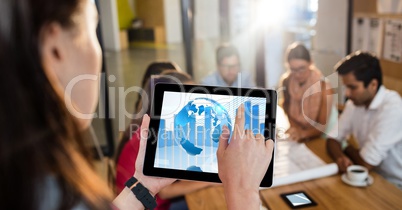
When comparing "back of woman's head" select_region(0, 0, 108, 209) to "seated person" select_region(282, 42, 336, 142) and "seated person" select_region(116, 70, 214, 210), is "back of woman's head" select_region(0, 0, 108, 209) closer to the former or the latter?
"seated person" select_region(116, 70, 214, 210)

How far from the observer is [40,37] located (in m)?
0.52

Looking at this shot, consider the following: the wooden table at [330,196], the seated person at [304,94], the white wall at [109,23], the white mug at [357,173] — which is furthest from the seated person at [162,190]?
the white wall at [109,23]

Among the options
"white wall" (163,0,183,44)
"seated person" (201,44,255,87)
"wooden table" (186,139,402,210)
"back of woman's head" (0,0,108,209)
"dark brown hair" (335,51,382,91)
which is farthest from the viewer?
"white wall" (163,0,183,44)

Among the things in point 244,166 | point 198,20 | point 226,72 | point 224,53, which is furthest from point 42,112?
point 198,20

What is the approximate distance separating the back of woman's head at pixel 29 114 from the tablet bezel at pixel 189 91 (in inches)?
18.6

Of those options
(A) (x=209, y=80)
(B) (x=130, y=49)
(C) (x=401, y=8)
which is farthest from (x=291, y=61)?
(B) (x=130, y=49)

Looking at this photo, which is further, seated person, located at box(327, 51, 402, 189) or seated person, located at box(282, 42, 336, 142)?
seated person, located at box(282, 42, 336, 142)

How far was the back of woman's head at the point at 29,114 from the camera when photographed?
0.49 metres

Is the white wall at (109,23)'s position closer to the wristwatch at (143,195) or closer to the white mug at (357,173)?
the white mug at (357,173)

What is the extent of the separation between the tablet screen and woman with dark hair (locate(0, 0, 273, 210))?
16.6 inches

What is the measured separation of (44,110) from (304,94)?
2.43 m

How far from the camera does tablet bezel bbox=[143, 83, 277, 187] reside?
1.00 m

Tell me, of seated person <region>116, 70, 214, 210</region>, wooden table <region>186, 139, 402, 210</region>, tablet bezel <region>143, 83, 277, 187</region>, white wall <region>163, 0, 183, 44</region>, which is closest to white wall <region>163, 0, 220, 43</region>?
white wall <region>163, 0, 183, 44</region>

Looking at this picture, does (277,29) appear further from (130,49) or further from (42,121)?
(42,121)
